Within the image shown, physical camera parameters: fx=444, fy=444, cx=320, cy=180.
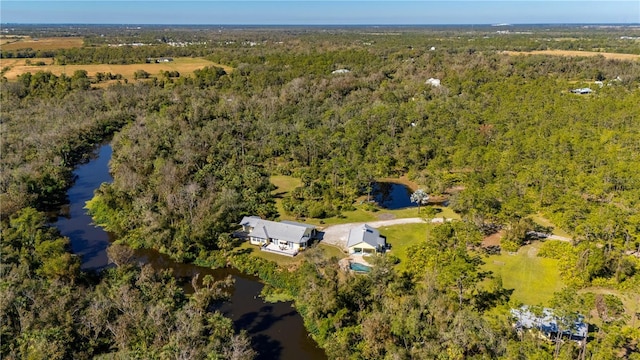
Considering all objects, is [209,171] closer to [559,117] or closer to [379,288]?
[379,288]

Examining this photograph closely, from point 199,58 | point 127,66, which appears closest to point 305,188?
point 127,66

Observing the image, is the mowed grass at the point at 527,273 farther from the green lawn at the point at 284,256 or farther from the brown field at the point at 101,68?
the brown field at the point at 101,68

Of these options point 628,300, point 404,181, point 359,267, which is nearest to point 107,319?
point 359,267

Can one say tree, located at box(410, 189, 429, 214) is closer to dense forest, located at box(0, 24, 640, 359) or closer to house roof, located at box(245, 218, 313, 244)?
dense forest, located at box(0, 24, 640, 359)

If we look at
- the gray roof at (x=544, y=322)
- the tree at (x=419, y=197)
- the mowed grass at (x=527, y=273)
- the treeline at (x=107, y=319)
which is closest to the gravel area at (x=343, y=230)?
the tree at (x=419, y=197)

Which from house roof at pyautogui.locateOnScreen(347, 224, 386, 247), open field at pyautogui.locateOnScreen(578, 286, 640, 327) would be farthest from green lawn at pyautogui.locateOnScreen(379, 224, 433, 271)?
open field at pyautogui.locateOnScreen(578, 286, 640, 327)
